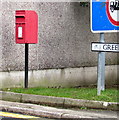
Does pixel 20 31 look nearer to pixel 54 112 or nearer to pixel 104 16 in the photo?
pixel 104 16

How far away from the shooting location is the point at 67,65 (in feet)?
35.8

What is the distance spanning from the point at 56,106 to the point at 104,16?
223 cm

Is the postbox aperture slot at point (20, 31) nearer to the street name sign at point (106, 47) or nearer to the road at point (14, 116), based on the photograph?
the street name sign at point (106, 47)

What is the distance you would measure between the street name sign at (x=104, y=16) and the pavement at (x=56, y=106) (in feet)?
5.58

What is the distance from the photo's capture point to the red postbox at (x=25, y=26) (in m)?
8.55

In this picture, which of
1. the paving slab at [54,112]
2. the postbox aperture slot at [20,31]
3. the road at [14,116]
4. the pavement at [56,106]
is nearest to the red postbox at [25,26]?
the postbox aperture slot at [20,31]

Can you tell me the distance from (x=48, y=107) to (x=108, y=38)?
5.41m

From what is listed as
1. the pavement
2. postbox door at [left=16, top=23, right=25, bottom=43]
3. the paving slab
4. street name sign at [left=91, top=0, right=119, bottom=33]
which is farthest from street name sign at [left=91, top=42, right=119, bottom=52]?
postbox door at [left=16, top=23, right=25, bottom=43]

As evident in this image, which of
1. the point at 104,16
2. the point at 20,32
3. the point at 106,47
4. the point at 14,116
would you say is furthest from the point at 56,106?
the point at 104,16

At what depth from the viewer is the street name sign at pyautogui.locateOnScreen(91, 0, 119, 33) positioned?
8.03 metres

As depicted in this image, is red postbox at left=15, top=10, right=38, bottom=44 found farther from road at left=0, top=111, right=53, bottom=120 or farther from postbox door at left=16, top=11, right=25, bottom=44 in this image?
road at left=0, top=111, right=53, bottom=120

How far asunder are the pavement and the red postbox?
1.32 meters

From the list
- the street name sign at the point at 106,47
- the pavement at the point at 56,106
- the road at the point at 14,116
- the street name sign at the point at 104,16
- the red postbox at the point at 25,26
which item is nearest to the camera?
the road at the point at 14,116

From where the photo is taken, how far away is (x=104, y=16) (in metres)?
8.17
